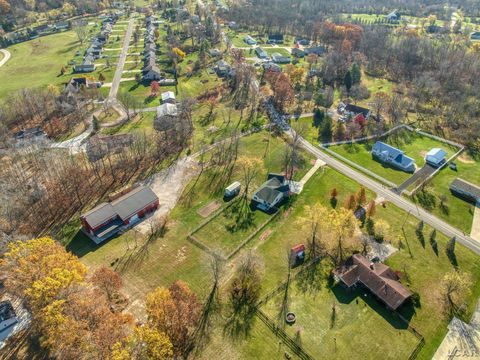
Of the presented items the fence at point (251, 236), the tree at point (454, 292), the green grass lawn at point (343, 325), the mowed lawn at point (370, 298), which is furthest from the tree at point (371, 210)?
the green grass lawn at point (343, 325)

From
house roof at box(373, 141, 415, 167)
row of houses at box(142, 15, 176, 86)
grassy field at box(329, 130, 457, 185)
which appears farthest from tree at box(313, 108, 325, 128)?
row of houses at box(142, 15, 176, 86)

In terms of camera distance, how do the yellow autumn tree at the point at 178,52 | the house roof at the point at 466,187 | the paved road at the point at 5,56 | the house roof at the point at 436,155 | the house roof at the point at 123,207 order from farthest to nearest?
the paved road at the point at 5,56 < the yellow autumn tree at the point at 178,52 < the house roof at the point at 436,155 < the house roof at the point at 466,187 < the house roof at the point at 123,207

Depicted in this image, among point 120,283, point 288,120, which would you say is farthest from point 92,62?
point 120,283

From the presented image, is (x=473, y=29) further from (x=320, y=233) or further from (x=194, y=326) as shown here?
(x=194, y=326)

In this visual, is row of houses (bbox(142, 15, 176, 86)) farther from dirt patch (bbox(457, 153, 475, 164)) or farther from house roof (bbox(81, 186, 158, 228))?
dirt patch (bbox(457, 153, 475, 164))

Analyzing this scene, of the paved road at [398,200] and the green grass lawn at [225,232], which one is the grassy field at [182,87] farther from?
the green grass lawn at [225,232]

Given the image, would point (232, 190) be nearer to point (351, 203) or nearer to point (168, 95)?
point (351, 203)

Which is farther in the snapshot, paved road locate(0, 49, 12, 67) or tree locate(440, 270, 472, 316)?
paved road locate(0, 49, 12, 67)
